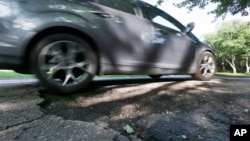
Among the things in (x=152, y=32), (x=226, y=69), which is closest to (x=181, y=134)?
(x=152, y=32)

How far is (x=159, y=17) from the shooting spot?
16.1ft

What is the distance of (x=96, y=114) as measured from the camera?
299cm

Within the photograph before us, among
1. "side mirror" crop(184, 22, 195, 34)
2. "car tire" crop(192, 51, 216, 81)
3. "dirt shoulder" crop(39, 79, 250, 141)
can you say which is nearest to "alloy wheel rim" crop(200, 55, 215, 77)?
"car tire" crop(192, 51, 216, 81)

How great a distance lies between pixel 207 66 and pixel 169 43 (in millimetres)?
1332

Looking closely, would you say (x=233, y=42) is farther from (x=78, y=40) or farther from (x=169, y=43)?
(x=78, y=40)

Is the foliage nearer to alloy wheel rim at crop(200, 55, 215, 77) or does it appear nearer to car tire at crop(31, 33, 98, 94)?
alloy wheel rim at crop(200, 55, 215, 77)

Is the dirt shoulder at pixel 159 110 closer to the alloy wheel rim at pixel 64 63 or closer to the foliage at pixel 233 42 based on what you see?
the alloy wheel rim at pixel 64 63

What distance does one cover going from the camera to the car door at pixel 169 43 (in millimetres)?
4531

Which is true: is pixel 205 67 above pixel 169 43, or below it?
below

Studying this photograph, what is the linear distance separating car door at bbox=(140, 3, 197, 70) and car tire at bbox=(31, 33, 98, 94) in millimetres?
1092

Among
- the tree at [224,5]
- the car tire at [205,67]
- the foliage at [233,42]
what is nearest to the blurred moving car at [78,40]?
the car tire at [205,67]

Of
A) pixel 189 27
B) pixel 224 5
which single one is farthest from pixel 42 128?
pixel 224 5

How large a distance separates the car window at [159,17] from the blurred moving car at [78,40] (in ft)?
0.11

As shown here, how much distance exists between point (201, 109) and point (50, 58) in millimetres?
1824
